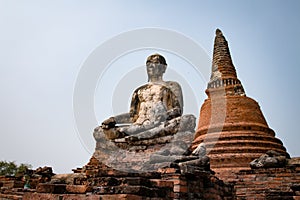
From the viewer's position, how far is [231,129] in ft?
52.9

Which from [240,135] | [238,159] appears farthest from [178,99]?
[240,135]

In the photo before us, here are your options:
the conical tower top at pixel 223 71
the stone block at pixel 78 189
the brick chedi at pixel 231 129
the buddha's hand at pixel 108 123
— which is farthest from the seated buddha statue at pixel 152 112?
the conical tower top at pixel 223 71

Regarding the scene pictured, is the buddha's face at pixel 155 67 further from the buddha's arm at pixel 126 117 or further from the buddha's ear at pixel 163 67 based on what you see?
the buddha's arm at pixel 126 117

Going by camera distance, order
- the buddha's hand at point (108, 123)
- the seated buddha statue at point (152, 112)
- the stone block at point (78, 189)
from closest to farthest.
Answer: the stone block at point (78, 189), the seated buddha statue at point (152, 112), the buddha's hand at point (108, 123)

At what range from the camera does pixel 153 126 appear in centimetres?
730

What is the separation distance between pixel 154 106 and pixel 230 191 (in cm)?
262

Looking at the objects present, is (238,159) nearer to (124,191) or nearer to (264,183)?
(264,183)

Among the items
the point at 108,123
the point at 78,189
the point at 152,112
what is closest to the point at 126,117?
the point at 108,123

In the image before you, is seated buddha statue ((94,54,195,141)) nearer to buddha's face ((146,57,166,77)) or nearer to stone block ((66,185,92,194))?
buddha's face ((146,57,166,77))

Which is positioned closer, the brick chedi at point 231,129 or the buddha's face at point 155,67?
the buddha's face at point 155,67

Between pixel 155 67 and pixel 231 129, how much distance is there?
8.90 metres

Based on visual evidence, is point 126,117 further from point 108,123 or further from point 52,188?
point 52,188

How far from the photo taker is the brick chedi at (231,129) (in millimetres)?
14414

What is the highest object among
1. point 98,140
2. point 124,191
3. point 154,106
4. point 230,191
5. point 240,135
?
point 240,135
